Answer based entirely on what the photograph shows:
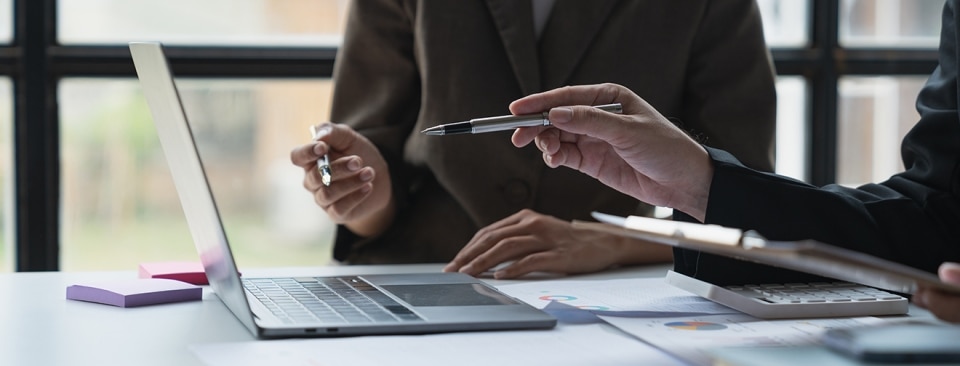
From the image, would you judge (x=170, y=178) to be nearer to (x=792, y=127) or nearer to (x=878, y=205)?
(x=792, y=127)

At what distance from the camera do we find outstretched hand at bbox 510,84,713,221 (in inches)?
37.2

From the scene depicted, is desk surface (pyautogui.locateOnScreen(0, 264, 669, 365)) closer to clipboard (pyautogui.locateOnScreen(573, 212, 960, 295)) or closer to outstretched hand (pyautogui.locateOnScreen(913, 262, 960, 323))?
clipboard (pyautogui.locateOnScreen(573, 212, 960, 295))

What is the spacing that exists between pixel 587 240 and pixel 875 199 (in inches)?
13.4

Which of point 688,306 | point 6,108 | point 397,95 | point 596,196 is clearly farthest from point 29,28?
point 688,306

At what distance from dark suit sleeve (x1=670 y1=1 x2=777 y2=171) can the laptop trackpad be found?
0.64 metres

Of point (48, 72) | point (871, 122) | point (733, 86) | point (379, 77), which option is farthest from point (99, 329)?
point (871, 122)

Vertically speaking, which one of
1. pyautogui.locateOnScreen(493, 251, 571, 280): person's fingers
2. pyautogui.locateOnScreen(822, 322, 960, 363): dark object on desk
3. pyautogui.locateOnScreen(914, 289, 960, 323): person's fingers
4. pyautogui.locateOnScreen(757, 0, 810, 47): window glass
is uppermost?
pyautogui.locateOnScreen(757, 0, 810, 47): window glass

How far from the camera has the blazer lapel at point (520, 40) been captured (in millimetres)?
1598

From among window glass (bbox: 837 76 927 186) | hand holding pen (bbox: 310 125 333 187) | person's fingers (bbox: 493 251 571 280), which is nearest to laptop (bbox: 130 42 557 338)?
person's fingers (bbox: 493 251 571 280)

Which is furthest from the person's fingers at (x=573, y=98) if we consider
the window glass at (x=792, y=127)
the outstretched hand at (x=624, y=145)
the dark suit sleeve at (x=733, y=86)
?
the window glass at (x=792, y=127)

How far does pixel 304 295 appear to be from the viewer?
96 cm

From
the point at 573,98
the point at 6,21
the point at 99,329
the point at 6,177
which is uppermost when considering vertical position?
Answer: the point at 6,21

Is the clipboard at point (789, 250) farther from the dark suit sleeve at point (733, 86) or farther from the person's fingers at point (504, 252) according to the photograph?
the dark suit sleeve at point (733, 86)

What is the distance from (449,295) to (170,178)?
1603 mm
